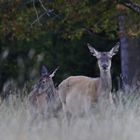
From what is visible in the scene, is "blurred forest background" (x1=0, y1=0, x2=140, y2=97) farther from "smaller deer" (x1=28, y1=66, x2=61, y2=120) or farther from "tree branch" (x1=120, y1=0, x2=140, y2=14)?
"smaller deer" (x1=28, y1=66, x2=61, y2=120)

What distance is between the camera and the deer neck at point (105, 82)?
14617mm

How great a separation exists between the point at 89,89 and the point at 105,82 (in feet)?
1.73

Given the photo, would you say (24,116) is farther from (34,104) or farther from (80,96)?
(80,96)

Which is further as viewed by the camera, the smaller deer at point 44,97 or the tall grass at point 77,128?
the smaller deer at point 44,97

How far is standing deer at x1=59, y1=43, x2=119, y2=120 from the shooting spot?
1458cm

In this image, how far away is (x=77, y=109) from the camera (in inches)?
582

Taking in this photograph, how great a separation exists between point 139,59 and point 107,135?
1118 centimetres

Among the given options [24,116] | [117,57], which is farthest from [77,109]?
[117,57]

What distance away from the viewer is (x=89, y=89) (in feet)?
49.5

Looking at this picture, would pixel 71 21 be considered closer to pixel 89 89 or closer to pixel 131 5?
pixel 131 5

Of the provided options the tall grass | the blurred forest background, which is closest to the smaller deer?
the blurred forest background

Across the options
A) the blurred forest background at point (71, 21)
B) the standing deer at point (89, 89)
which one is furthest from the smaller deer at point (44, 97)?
the standing deer at point (89, 89)

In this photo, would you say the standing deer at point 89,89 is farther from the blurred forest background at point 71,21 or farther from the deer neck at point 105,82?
the blurred forest background at point 71,21

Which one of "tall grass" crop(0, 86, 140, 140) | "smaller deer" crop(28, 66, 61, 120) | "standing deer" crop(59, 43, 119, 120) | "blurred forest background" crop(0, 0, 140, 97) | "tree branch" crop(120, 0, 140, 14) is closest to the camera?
"tall grass" crop(0, 86, 140, 140)
